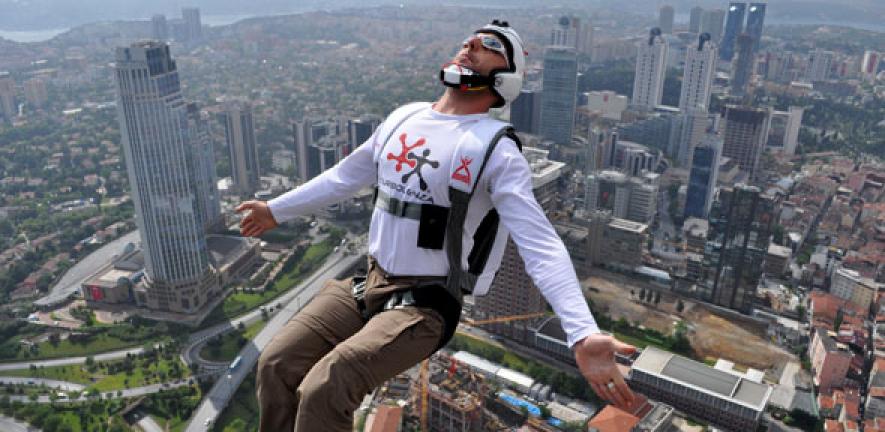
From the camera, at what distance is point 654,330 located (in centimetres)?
1342

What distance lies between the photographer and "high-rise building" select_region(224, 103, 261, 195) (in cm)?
2058

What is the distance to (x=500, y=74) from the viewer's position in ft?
5.38

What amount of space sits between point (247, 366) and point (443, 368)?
370 cm

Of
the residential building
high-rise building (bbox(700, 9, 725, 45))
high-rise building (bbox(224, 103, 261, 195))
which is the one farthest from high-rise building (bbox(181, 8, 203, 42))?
the residential building

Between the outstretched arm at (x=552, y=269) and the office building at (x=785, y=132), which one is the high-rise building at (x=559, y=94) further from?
the outstretched arm at (x=552, y=269)

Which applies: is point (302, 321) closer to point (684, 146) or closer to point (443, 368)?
point (443, 368)

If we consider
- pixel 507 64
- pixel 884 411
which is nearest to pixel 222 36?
pixel 884 411

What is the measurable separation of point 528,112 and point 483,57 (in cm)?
2402

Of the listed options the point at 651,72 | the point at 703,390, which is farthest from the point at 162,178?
the point at 651,72

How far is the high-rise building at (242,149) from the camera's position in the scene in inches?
810

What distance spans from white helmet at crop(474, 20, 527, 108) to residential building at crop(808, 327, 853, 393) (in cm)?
1215

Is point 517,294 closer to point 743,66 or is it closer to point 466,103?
point 466,103

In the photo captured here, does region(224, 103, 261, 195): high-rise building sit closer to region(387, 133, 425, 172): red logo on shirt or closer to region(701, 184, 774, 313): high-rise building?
region(701, 184, 774, 313): high-rise building

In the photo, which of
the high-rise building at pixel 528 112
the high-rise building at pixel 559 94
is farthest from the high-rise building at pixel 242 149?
the high-rise building at pixel 559 94
